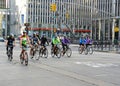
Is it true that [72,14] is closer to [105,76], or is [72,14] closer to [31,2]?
[31,2]

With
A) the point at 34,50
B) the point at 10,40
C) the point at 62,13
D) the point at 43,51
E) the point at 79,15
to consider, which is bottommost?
the point at 43,51

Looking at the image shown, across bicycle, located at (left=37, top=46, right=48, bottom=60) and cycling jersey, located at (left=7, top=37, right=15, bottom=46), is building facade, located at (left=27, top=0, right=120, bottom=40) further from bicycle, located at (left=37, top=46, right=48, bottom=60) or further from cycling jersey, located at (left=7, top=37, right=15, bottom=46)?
cycling jersey, located at (left=7, top=37, right=15, bottom=46)

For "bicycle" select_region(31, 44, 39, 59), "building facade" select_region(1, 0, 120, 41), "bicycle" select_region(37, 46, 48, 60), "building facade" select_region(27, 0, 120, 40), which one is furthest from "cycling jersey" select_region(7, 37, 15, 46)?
"building facade" select_region(1, 0, 120, 41)

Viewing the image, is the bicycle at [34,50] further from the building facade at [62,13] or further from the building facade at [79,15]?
the building facade at [62,13]

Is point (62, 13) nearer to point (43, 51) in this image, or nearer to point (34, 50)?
point (43, 51)

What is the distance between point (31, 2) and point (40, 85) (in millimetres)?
116510

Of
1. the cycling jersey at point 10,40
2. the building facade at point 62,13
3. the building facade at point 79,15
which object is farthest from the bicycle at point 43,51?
the building facade at point 62,13

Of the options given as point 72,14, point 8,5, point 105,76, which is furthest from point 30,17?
point 105,76

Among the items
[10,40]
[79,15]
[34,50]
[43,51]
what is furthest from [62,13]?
[10,40]

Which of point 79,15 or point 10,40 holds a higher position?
point 79,15

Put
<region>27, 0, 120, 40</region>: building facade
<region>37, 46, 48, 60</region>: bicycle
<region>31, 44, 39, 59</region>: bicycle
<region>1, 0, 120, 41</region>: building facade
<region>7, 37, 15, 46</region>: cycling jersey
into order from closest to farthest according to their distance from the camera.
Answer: <region>7, 37, 15, 46</region>: cycling jersey < <region>31, 44, 39, 59</region>: bicycle < <region>37, 46, 48, 60</region>: bicycle < <region>27, 0, 120, 40</region>: building facade < <region>1, 0, 120, 41</region>: building facade

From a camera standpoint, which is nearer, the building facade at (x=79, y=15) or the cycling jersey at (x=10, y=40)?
the cycling jersey at (x=10, y=40)

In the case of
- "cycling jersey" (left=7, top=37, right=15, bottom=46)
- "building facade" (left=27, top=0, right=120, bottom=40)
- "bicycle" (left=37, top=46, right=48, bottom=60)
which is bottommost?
"bicycle" (left=37, top=46, right=48, bottom=60)

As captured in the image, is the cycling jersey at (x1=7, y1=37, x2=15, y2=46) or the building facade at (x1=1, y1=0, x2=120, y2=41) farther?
the building facade at (x1=1, y1=0, x2=120, y2=41)
